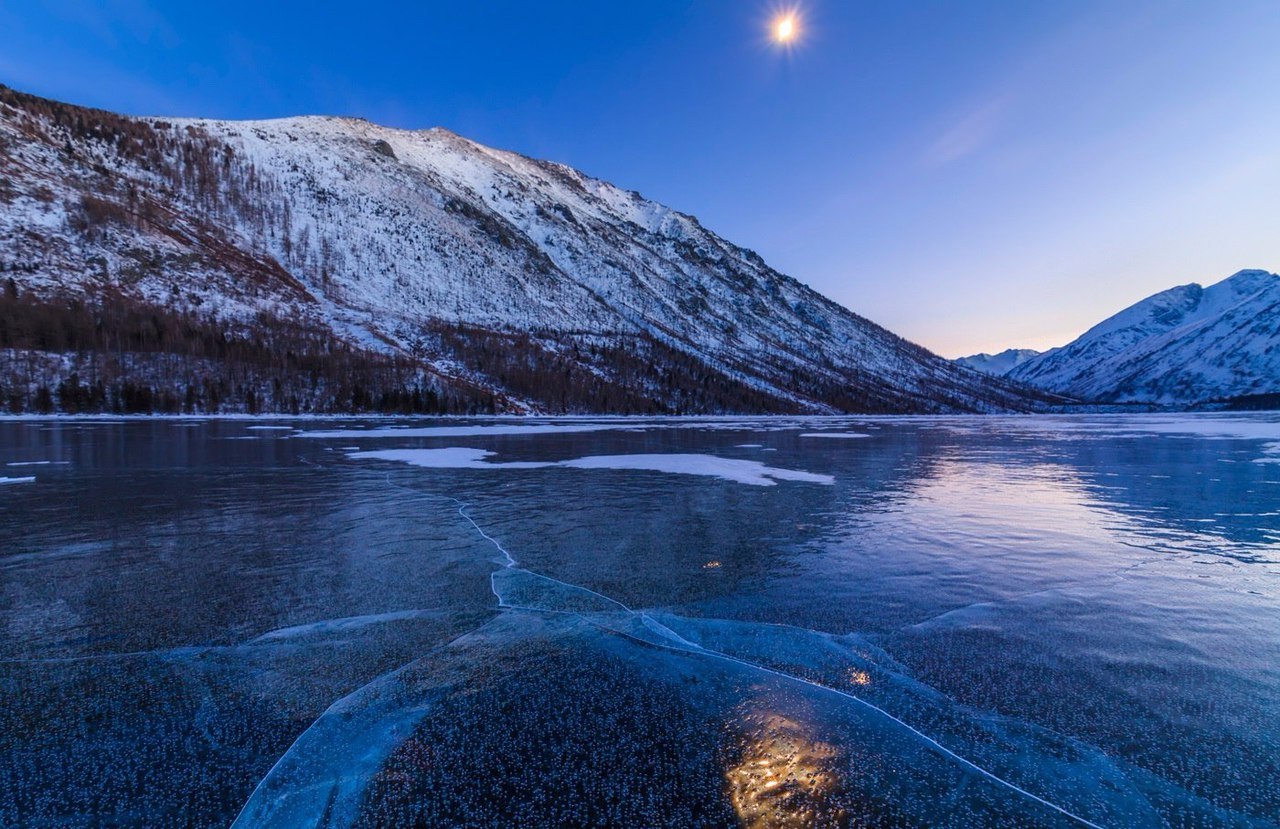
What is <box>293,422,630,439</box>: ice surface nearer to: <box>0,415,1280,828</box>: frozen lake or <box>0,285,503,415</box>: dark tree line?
<box>0,415,1280,828</box>: frozen lake

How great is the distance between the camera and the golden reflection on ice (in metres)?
3.12

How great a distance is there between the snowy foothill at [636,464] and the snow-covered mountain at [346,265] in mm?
72412

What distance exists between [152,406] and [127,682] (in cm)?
8752

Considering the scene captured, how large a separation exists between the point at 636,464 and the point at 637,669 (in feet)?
56.7

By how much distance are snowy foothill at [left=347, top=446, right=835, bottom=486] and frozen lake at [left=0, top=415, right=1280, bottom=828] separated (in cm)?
688

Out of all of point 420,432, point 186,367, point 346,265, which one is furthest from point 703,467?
point 346,265

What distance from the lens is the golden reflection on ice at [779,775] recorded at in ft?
10.2

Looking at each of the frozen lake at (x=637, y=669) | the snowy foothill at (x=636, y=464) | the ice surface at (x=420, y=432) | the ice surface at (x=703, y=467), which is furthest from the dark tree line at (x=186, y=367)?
the frozen lake at (x=637, y=669)

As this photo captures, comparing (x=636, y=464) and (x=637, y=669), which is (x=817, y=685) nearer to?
(x=637, y=669)

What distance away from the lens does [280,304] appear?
102m

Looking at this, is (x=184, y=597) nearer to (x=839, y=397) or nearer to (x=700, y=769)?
(x=700, y=769)

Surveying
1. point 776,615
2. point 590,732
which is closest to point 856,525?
point 776,615

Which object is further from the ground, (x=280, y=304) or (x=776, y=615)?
(x=280, y=304)

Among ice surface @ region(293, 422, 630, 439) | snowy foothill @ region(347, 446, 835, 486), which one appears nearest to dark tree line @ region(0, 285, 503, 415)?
ice surface @ region(293, 422, 630, 439)
